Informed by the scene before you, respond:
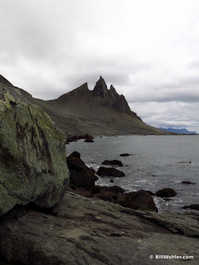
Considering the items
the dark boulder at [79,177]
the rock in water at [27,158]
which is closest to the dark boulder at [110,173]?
the dark boulder at [79,177]

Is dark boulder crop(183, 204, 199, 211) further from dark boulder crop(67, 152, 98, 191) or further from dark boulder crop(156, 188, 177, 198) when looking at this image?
dark boulder crop(67, 152, 98, 191)

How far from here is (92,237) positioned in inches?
380

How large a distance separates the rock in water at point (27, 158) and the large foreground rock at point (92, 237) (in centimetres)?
101

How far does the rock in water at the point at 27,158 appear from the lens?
9.39 m

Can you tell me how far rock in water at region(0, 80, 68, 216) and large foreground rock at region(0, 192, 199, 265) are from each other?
101 centimetres

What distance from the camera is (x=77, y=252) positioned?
342 inches

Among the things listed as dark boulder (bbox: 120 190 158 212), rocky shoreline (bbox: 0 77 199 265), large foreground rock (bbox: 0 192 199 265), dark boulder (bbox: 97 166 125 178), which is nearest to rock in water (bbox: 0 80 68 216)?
rocky shoreline (bbox: 0 77 199 265)

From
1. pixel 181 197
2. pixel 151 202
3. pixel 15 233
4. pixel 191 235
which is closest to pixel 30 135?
pixel 15 233

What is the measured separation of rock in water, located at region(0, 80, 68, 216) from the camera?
9391 millimetres

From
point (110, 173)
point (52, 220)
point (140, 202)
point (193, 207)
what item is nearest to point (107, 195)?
point (140, 202)

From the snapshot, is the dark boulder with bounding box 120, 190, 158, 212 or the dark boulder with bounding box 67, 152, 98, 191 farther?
the dark boulder with bounding box 67, 152, 98, 191

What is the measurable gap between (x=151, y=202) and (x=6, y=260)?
56.9ft

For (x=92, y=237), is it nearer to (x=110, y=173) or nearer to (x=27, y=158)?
(x=27, y=158)

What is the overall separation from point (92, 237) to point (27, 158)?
14.4 feet
